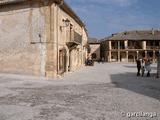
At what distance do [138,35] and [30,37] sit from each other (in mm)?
51638

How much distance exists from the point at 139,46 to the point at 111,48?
627 cm

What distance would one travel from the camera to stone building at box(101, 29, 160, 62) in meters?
67.4

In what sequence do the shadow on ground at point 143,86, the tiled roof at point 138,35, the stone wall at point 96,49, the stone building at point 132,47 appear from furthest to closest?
the stone wall at point 96,49 < the tiled roof at point 138,35 < the stone building at point 132,47 < the shadow on ground at point 143,86

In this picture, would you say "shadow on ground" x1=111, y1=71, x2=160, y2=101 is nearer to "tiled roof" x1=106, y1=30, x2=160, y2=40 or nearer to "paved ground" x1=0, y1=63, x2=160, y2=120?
"paved ground" x1=0, y1=63, x2=160, y2=120

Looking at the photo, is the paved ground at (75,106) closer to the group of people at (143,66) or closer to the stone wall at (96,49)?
the group of people at (143,66)

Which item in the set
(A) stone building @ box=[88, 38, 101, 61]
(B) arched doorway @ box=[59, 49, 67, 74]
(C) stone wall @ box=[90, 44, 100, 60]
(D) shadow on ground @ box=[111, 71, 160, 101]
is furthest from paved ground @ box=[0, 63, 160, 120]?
(C) stone wall @ box=[90, 44, 100, 60]

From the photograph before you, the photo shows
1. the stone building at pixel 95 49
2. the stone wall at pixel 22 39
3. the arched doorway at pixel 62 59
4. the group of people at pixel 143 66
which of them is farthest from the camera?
the stone building at pixel 95 49

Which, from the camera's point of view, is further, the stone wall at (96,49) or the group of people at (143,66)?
the stone wall at (96,49)

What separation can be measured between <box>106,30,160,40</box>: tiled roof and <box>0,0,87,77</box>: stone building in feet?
156

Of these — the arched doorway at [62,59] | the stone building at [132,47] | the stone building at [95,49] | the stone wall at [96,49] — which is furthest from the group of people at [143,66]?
the stone wall at [96,49]

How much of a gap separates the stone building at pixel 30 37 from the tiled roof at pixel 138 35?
47436 millimetres

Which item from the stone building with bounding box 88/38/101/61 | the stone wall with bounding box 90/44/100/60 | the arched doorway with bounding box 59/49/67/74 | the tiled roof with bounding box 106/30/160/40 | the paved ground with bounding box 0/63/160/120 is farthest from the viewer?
the stone wall with bounding box 90/44/100/60

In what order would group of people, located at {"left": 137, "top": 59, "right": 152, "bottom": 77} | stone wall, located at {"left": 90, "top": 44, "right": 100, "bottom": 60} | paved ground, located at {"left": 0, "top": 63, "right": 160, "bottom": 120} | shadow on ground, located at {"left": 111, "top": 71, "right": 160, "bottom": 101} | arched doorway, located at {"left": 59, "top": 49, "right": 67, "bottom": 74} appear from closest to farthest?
paved ground, located at {"left": 0, "top": 63, "right": 160, "bottom": 120}
shadow on ground, located at {"left": 111, "top": 71, "right": 160, "bottom": 101}
arched doorway, located at {"left": 59, "top": 49, "right": 67, "bottom": 74}
group of people, located at {"left": 137, "top": 59, "right": 152, "bottom": 77}
stone wall, located at {"left": 90, "top": 44, "right": 100, "bottom": 60}

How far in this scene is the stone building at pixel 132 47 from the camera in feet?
221
